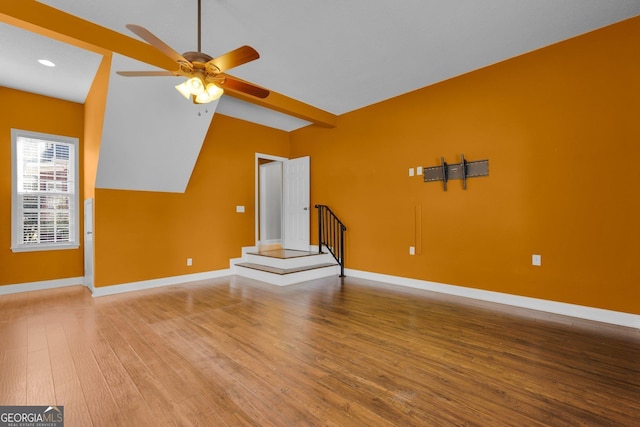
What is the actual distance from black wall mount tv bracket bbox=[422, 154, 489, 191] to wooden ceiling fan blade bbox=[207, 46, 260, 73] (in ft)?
10.4

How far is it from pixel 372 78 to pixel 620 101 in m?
2.79

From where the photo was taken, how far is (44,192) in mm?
4809

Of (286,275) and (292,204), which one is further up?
(292,204)

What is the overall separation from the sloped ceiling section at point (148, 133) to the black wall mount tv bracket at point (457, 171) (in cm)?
344

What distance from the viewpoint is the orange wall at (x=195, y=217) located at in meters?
4.48

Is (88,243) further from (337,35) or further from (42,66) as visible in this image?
(337,35)

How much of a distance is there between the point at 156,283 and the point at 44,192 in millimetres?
2369

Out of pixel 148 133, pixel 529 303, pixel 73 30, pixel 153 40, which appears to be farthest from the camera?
pixel 148 133

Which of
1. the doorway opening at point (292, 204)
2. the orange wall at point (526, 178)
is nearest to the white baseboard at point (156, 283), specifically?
the doorway opening at point (292, 204)

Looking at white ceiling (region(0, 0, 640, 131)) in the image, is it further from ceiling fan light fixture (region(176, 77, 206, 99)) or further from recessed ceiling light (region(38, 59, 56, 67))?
ceiling fan light fixture (region(176, 77, 206, 99))

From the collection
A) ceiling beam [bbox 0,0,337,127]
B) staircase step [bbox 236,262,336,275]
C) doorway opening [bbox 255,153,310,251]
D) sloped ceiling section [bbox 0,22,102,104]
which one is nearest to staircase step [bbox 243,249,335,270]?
staircase step [bbox 236,262,336,275]

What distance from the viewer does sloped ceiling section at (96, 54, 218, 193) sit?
3.67m

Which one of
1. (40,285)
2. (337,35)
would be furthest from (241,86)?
(40,285)

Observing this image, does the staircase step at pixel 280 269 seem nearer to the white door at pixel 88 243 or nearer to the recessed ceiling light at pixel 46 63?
the white door at pixel 88 243
